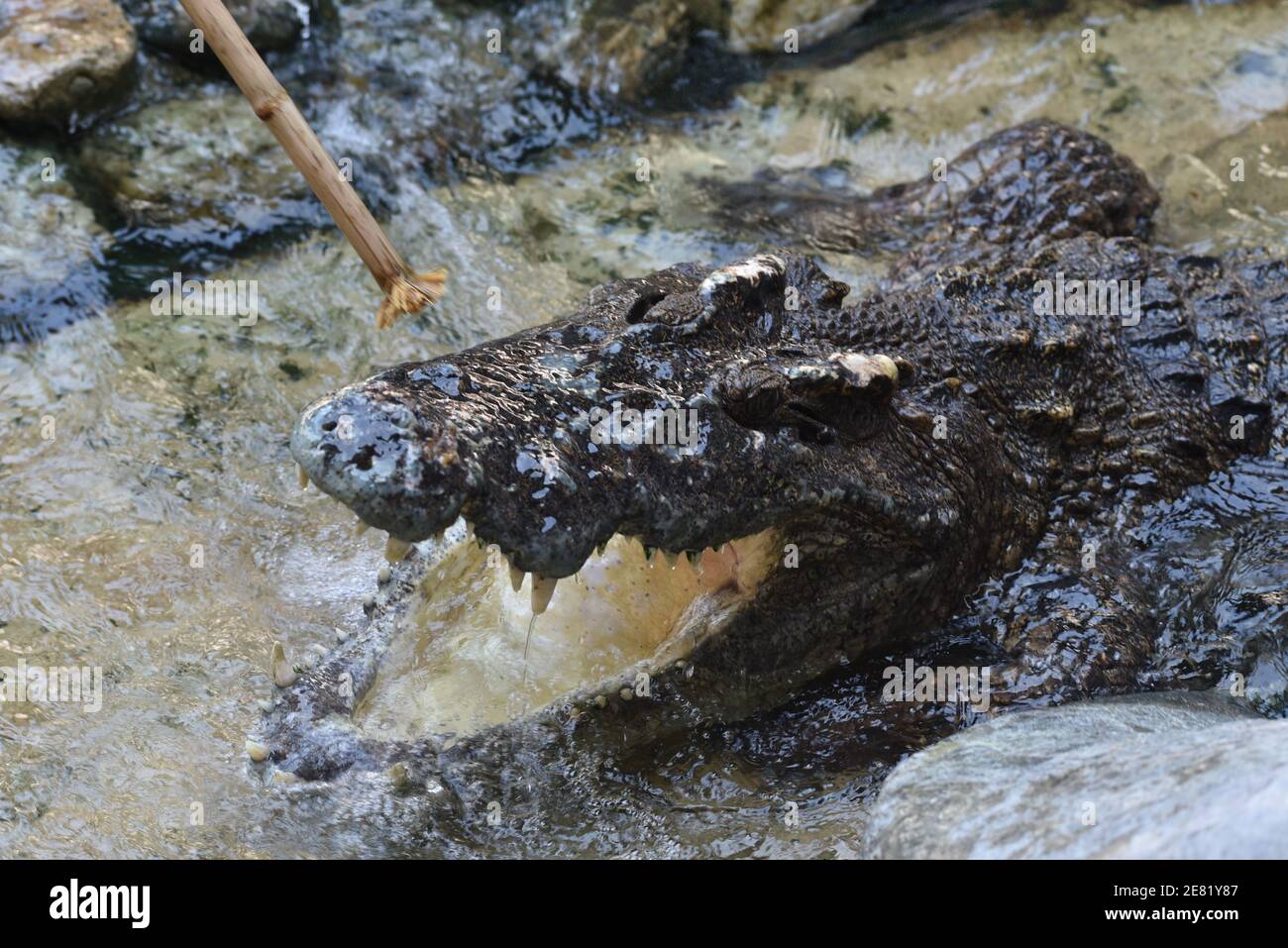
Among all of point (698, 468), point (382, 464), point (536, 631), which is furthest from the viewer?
point (536, 631)

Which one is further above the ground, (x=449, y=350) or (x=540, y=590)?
(x=449, y=350)

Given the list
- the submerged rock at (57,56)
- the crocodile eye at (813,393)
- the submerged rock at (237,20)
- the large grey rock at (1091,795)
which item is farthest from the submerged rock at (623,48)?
the large grey rock at (1091,795)

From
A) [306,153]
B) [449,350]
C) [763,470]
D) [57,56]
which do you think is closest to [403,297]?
[306,153]

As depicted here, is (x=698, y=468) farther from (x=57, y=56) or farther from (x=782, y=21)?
(x=782, y=21)

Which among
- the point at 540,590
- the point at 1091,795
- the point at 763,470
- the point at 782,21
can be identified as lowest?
the point at 1091,795

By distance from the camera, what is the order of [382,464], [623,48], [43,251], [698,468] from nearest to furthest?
1. [382,464]
2. [698,468]
3. [43,251]
4. [623,48]

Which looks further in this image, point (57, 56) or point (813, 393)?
point (57, 56)

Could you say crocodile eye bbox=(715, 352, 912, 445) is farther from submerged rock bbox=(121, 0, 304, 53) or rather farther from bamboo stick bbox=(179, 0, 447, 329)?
submerged rock bbox=(121, 0, 304, 53)
